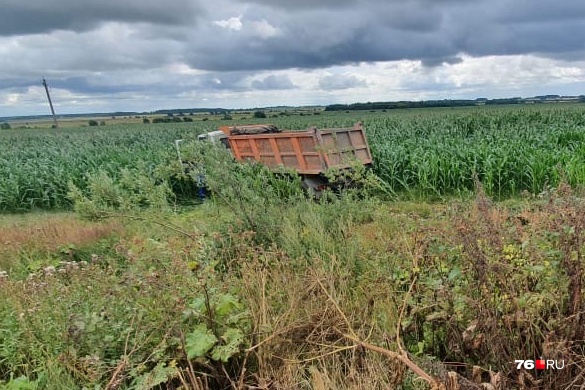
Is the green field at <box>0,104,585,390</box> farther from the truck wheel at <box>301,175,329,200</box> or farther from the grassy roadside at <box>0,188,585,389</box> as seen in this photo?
the truck wheel at <box>301,175,329,200</box>

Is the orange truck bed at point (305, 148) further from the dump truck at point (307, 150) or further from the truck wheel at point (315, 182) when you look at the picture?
the truck wheel at point (315, 182)

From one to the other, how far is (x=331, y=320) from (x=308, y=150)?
6.32 m

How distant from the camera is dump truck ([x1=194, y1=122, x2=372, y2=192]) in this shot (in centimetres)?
868

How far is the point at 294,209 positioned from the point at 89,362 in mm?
3289

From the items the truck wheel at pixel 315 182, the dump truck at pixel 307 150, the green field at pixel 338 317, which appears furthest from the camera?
the truck wheel at pixel 315 182

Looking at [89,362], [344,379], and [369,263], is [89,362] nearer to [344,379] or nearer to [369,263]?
[344,379]

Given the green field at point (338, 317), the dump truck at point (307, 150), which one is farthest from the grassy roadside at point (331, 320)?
the dump truck at point (307, 150)

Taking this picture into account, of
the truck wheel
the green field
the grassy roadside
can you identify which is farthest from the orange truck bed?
the grassy roadside

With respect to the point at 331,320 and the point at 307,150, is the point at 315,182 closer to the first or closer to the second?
the point at 307,150

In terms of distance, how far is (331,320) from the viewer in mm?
2820

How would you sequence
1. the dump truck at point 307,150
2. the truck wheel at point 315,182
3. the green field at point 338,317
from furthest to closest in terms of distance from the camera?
the truck wheel at point 315,182 → the dump truck at point 307,150 → the green field at point 338,317

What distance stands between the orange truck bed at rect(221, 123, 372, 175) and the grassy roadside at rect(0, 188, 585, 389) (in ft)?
17.4

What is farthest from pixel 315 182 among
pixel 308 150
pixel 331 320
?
pixel 331 320

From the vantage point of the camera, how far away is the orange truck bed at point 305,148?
342 inches
